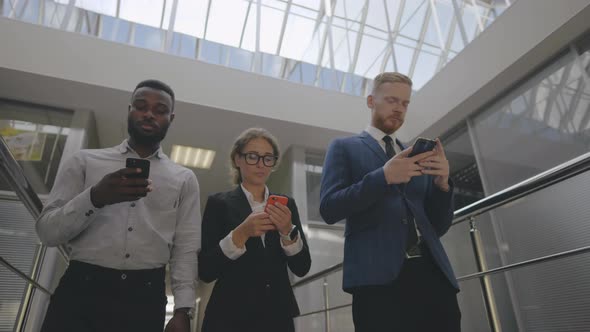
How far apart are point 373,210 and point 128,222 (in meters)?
0.91

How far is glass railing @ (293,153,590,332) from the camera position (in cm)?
346

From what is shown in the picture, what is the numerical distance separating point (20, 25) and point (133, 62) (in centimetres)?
148

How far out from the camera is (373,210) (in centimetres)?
147

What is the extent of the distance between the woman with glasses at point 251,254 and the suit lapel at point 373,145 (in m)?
0.42

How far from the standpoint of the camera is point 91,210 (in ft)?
4.39

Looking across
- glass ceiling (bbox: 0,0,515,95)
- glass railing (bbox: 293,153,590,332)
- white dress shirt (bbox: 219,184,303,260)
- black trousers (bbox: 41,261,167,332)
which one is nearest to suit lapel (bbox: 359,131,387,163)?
white dress shirt (bbox: 219,184,303,260)

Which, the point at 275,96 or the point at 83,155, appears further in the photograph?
the point at 275,96

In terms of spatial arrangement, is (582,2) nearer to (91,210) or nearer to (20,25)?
(91,210)

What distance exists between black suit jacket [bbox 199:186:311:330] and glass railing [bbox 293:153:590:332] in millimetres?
1396

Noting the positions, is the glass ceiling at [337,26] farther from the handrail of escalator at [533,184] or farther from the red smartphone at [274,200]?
the red smartphone at [274,200]

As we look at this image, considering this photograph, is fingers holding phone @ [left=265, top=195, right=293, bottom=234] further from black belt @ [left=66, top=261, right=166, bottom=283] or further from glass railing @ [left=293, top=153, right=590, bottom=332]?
glass railing @ [left=293, top=153, right=590, bottom=332]

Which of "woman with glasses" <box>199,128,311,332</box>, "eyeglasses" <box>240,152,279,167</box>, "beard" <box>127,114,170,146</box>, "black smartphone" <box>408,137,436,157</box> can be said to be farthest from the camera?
"eyeglasses" <box>240,152,279,167</box>

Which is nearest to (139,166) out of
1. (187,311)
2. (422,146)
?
(187,311)

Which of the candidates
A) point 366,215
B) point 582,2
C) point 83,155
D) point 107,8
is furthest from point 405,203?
point 107,8
